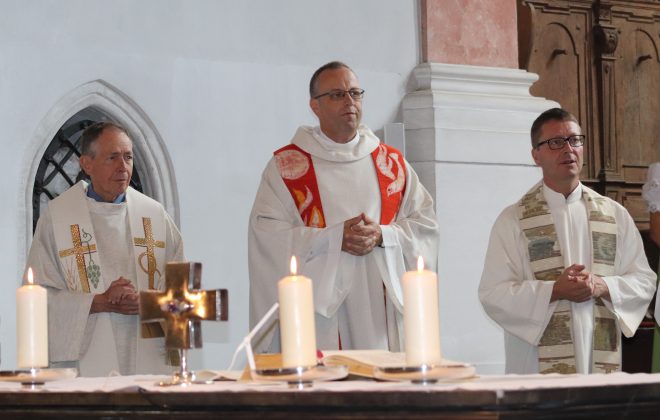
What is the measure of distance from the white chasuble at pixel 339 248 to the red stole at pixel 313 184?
0.08 ft

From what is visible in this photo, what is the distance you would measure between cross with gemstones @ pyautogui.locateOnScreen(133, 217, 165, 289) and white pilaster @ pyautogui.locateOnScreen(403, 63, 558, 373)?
2.77 meters

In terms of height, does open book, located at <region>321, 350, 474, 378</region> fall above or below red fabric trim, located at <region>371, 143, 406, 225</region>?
below

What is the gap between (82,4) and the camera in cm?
764

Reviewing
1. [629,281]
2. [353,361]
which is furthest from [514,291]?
[353,361]

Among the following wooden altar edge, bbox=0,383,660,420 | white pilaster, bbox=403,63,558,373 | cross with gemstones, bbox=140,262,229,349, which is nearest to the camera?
wooden altar edge, bbox=0,383,660,420

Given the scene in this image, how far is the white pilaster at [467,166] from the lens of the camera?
322 inches

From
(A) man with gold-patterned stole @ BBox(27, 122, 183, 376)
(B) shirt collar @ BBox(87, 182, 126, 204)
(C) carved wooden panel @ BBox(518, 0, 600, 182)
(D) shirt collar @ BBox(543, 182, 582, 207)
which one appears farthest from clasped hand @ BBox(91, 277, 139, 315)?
(C) carved wooden panel @ BBox(518, 0, 600, 182)

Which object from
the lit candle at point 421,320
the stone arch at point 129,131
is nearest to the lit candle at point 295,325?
the lit candle at point 421,320

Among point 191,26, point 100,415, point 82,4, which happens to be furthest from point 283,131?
point 100,415

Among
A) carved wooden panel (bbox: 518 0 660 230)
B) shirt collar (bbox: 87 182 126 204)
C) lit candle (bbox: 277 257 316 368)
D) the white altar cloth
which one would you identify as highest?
carved wooden panel (bbox: 518 0 660 230)

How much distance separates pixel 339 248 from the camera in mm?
5684

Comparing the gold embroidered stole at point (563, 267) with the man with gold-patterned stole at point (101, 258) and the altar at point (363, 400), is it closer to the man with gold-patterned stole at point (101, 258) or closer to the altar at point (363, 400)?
the man with gold-patterned stole at point (101, 258)

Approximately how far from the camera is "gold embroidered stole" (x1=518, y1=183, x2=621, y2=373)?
5.39 m

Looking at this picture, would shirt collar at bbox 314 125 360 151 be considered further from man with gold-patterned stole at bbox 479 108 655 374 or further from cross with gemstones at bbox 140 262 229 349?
cross with gemstones at bbox 140 262 229 349
